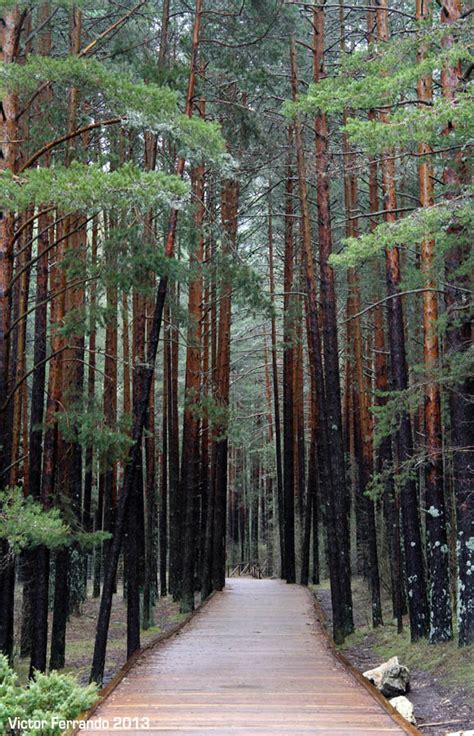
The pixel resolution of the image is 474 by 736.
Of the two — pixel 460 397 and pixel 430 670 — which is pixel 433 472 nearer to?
pixel 460 397

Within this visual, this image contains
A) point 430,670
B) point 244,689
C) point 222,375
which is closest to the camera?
point 244,689

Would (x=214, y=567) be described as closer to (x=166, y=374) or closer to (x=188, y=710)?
(x=166, y=374)

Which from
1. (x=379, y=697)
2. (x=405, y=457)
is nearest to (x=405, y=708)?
(x=379, y=697)

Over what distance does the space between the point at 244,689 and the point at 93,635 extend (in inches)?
367

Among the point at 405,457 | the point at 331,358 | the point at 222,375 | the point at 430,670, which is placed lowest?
the point at 430,670

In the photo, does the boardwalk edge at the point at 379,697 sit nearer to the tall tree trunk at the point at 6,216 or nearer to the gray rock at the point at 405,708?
the gray rock at the point at 405,708

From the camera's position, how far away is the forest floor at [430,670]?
7.37 meters

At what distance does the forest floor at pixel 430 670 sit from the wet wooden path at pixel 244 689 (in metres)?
0.68

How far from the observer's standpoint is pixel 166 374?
2044cm

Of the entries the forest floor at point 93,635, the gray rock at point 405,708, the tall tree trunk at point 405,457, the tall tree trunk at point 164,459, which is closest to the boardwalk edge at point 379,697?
the gray rock at point 405,708

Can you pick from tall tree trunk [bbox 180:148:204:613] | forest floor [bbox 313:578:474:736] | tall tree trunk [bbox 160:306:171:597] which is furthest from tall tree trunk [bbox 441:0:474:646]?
tall tree trunk [bbox 160:306:171:597]

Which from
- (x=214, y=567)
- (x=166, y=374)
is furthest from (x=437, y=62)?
(x=214, y=567)

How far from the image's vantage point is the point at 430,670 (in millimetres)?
9242

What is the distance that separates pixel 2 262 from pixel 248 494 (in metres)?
35.6
